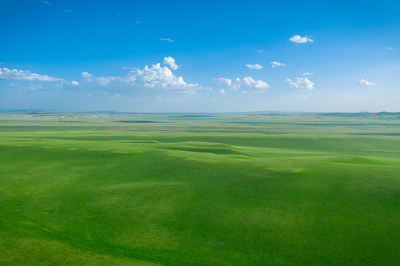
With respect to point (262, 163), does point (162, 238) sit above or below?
below

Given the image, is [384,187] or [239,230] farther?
[384,187]

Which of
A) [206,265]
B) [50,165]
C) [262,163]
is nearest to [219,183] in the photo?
[262,163]

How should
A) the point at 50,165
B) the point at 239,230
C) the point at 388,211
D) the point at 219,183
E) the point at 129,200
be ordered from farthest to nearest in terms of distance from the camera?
the point at 50,165
the point at 219,183
the point at 129,200
the point at 388,211
the point at 239,230

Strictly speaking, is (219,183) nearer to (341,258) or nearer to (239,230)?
(239,230)

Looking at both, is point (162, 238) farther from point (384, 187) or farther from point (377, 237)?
point (384, 187)

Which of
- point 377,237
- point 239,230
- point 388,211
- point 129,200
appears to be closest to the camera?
point 377,237

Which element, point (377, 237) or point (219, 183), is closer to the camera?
point (377, 237)

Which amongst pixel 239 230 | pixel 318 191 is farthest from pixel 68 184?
pixel 318 191

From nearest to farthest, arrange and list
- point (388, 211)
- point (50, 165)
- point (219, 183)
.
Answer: point (388, 211)
point (219, 183)
point (50, 165)

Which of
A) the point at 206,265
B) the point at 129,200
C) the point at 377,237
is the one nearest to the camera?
the point at 206,265
